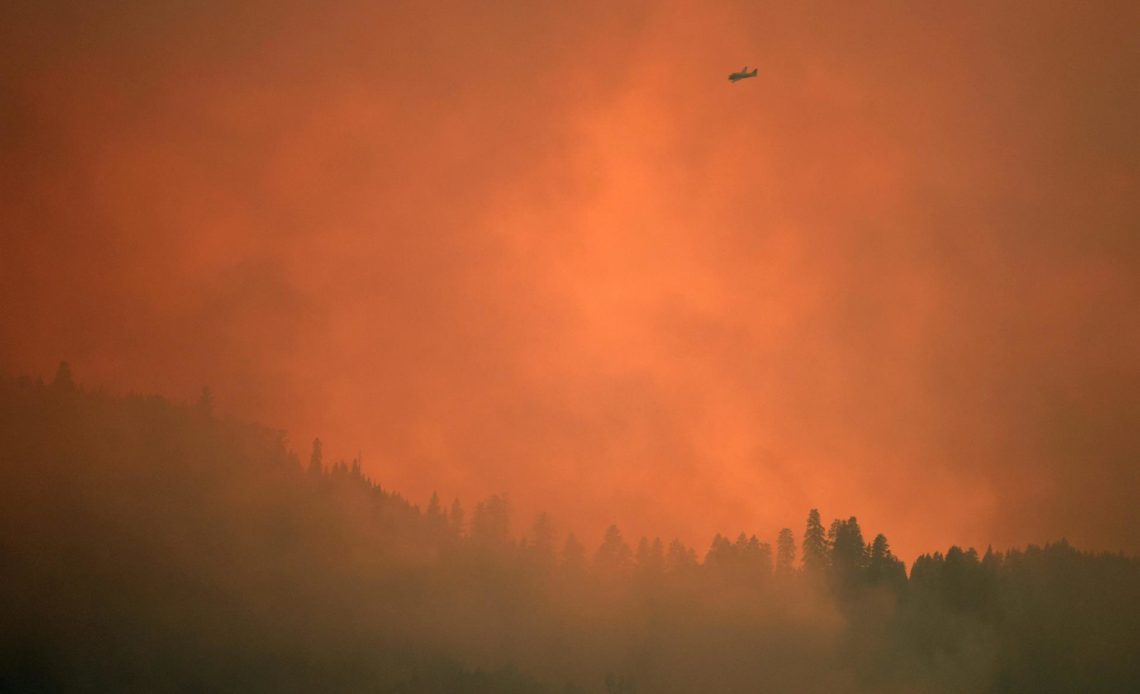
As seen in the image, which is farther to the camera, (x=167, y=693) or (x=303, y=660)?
(x=303, y=660)

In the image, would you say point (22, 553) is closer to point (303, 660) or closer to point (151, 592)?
point (151, 592)

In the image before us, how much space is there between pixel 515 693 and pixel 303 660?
3214 cm

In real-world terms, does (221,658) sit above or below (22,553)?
below

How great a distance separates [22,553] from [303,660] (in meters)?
45.1

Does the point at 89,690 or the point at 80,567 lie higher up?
the point at 80,567

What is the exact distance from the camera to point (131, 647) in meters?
187

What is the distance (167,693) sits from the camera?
180875mm

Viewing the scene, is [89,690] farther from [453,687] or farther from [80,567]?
[453,687]

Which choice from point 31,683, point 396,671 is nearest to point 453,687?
point 396,671

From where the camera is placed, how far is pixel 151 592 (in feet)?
655

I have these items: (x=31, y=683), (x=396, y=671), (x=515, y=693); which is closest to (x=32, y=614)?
(x=31, y=683)

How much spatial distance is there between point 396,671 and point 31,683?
51.4m

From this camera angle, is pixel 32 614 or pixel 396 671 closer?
pixel 32 614

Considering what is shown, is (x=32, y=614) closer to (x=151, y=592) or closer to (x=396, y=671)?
(x=151, y=592)
